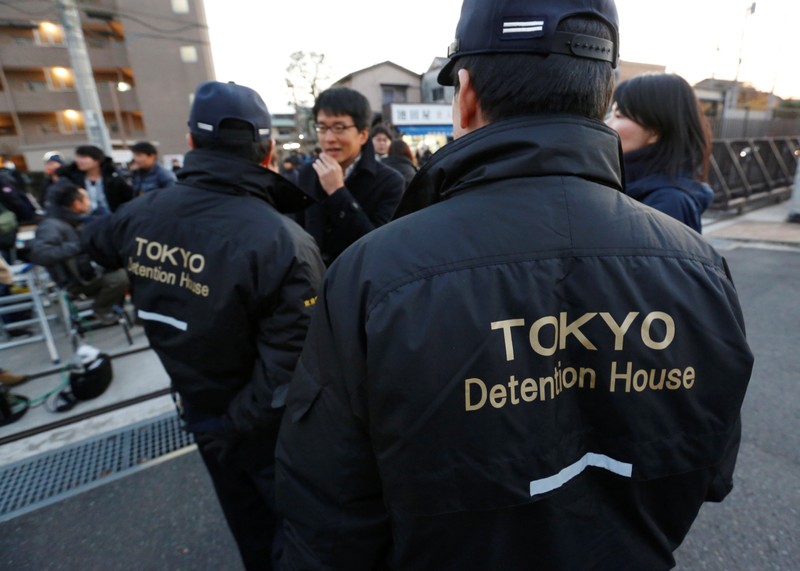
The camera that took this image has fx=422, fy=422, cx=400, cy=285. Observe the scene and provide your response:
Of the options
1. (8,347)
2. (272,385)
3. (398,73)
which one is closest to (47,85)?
(398,73)

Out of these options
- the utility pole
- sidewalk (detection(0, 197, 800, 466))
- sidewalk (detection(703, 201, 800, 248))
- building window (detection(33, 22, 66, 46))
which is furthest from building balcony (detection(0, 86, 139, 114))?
sidewalk (detection(703, 201, 800, 248))

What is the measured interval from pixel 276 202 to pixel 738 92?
21371mm

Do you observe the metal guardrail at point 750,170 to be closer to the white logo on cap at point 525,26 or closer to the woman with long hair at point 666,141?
the woman with long hair at point 666,141

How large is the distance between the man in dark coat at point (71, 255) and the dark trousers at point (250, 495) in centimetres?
300

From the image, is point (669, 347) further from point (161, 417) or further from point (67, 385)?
point (67, 385)

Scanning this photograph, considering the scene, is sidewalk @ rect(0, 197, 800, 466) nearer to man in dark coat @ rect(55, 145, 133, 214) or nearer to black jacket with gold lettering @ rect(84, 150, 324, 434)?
man in dark coat @ rect(55, 145, 133, 214)

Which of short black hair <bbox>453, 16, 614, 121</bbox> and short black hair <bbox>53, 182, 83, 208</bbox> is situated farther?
short black hair <bbox>53, 182, 83, 208</bbox>

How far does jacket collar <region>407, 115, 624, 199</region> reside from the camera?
770 mm

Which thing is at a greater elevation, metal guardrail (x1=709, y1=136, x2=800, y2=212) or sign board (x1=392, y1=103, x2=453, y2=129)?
sign board (x1=392, y1=103, x2=453, y2=129)

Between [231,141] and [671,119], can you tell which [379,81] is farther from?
[231,141]

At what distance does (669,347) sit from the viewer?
2.63 feet

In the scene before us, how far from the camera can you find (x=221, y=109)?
5.24 ft

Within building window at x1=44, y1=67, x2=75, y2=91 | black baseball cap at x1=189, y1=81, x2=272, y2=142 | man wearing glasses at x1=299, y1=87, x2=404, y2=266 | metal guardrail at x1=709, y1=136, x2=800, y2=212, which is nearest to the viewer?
black baseball cap at x1=189, y1=81, x2=272, y2=142

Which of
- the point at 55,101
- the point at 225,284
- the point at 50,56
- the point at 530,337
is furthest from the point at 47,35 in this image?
the point at 530,337
